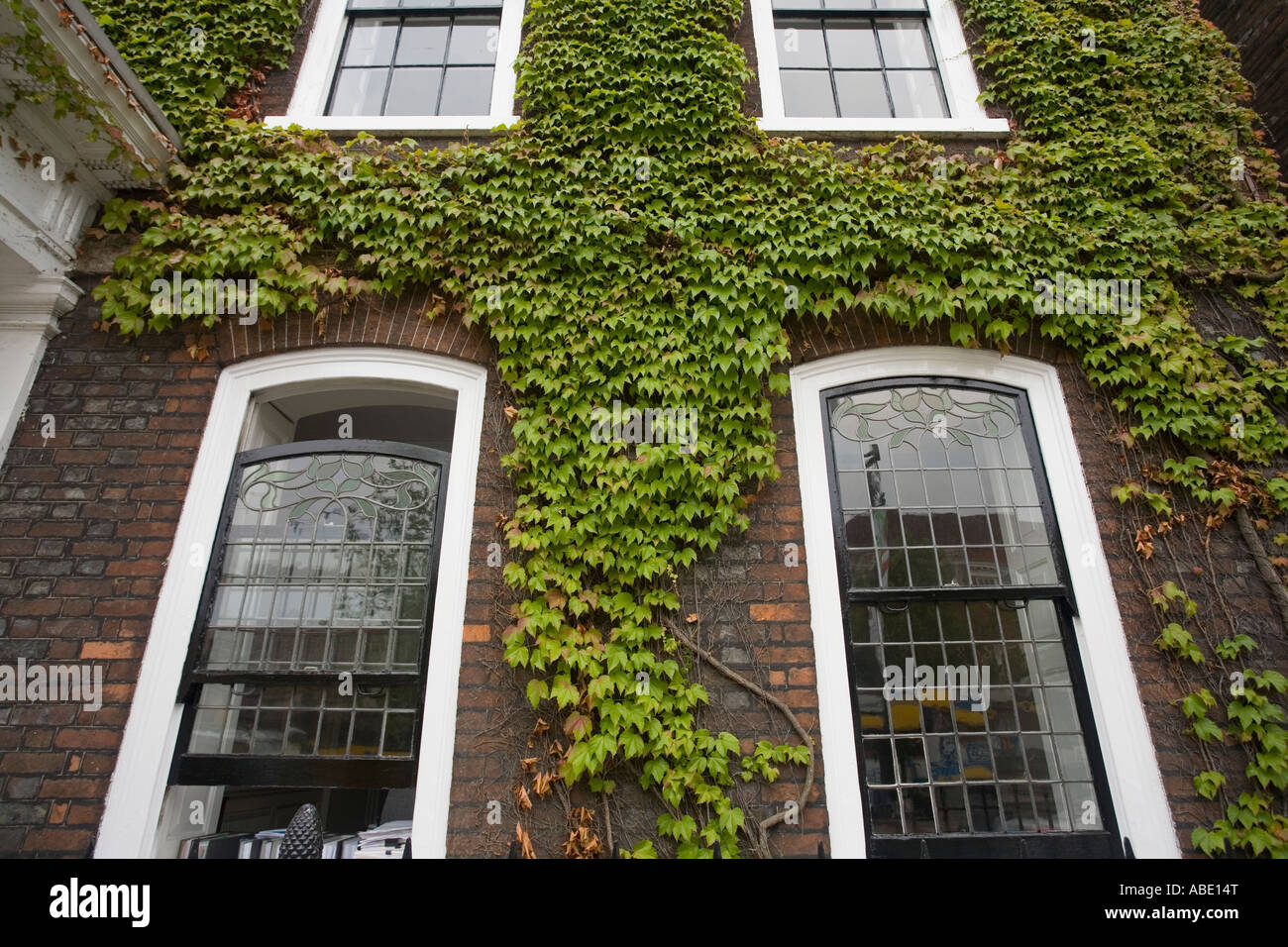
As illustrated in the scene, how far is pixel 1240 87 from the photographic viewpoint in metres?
4.50

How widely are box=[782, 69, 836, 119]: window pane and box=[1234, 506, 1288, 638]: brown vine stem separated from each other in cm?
387

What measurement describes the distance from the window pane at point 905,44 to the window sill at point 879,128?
104 cm

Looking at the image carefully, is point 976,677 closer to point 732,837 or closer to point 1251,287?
point 732,837

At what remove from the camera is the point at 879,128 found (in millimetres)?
4383

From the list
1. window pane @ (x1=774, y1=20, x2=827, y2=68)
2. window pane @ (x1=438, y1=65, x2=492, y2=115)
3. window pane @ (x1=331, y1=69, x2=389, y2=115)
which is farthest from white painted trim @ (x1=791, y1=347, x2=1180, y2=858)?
window pane @ (x1=331, y1=69, x2=389, y2=115)

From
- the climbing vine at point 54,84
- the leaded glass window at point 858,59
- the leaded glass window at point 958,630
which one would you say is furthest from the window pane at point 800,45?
the climbing vine at point 54,84

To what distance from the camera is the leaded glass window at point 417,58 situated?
4.84 meters

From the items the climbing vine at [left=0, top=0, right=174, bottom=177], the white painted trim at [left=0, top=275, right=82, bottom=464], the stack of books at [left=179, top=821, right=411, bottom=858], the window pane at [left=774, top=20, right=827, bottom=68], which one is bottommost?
the stack of books at [left=179, top=821, right=411, bottom=858]

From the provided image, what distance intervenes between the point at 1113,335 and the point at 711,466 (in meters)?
2.69

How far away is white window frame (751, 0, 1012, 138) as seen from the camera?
14.4 ft

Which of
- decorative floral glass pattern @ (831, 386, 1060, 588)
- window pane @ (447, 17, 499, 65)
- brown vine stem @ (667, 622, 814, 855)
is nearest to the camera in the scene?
brown vine stem @ (667, 622, 814, 855)

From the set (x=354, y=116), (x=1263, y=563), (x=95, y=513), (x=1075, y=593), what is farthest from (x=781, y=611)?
(x=354, y=116)

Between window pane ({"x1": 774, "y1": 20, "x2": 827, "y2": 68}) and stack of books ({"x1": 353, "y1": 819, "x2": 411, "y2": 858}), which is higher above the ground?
window pane ({"x1": 774, "y1": 20, "x2": 827, "y2": 68})

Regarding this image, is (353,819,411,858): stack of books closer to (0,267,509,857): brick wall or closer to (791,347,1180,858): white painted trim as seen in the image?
(0,267,509,857): brick wall
